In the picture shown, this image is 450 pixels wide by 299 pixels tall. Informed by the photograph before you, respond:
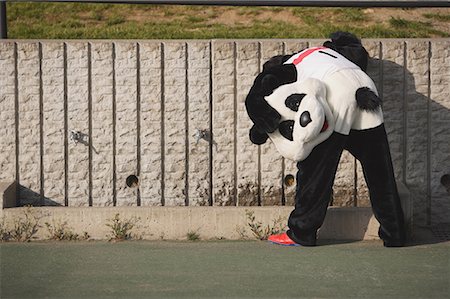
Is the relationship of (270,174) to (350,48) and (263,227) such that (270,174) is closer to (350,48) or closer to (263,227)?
(263,227)

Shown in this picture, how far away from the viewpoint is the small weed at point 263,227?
7184 millimetres

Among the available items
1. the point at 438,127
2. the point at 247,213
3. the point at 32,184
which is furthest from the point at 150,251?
the point at 438,127

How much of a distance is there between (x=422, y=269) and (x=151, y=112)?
2217mm

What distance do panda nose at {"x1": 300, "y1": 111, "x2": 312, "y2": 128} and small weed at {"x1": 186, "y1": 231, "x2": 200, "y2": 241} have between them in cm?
115

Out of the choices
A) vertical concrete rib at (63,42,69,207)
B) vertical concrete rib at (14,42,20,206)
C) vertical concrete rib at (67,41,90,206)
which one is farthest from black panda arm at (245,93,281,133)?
vertical concrete rib at (14,42,20,206)

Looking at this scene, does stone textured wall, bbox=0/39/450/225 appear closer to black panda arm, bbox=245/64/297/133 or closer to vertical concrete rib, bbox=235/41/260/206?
vertical concrete rib, bbox=235/41/260/206

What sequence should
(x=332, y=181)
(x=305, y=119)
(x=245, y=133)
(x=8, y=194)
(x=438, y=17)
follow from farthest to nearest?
(x=438, y=17)
(x=245, y=133)
(x=8, y=194)
(x=332, y=181)
(x=305, y=119)

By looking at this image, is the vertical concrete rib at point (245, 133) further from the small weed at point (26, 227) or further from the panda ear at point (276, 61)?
the small weed at point (26, 227)

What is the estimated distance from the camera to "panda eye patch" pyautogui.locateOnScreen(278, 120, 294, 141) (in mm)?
6727

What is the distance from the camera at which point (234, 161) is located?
7574mm

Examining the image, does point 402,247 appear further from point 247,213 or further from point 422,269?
point 247,213

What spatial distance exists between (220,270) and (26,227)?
5.03ft

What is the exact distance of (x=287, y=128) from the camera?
6.74m

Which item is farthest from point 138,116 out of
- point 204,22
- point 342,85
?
point 204,22
